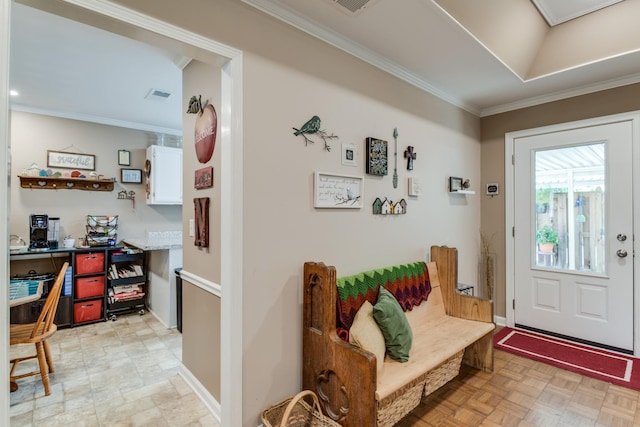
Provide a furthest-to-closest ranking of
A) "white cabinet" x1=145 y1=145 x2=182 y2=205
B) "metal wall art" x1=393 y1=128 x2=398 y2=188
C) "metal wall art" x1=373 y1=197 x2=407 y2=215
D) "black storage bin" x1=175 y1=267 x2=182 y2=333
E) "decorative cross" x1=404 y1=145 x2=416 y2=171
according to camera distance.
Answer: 1. "white cabinet" x1=145 y1=145 x2=182 y2=205
2. "black storage bin" x1=175 y1=267 x2=182 y2=333
3. "decorative cross" x1=404 y1=145 x2=416 y2=171
4. "metal wall art" x1=393 y1=128 x2=398 y2=188
5. "metal wall art" x1=373 y1=197 x2=407 y2=215

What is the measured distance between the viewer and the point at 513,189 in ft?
11.5

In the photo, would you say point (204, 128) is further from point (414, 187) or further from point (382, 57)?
point (414, 187)

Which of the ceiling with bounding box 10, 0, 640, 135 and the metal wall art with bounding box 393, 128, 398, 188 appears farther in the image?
the metal wall art with bounding box 393, 128, 398, 188

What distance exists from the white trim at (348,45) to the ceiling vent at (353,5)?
0.78ft

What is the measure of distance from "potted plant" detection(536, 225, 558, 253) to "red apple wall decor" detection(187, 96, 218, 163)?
3436 millimetres

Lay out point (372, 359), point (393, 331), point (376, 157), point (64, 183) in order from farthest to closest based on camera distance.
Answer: point (64, 183) → point (376, 157) → point (393, 331) → point (372, 359)

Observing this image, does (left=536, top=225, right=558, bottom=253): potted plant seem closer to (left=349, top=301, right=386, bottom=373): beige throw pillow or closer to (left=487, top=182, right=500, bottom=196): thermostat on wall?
(left=487, top=182, right=500, bottom=196): thermostat on wall

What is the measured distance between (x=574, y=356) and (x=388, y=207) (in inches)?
89.5

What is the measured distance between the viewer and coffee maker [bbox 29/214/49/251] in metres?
3.60

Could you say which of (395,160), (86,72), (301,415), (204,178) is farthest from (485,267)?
(86,72)

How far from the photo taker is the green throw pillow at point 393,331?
75.0 inches

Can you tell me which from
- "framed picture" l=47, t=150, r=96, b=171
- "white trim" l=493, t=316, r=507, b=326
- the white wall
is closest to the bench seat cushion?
"white trim" l=493, t=316, r=507, b=326

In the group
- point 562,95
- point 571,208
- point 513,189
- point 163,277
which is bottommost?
point 163,277

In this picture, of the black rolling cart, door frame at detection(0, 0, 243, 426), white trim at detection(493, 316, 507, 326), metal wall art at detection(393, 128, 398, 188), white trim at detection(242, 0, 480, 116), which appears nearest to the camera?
door frame at detection(0, 0, 243, 426)
